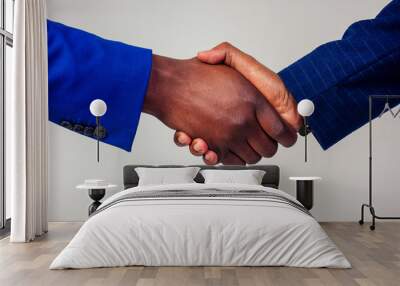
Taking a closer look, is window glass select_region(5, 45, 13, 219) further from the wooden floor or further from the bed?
the bed

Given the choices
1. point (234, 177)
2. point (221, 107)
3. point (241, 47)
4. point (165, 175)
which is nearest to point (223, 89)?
point (221, 107)

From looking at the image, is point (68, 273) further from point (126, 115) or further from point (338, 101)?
point (338, 101)

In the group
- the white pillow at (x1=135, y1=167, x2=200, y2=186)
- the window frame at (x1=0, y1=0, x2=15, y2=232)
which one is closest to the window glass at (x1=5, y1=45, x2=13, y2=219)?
the window frame at (x1=0, y1=0, x2=15, y2=232)

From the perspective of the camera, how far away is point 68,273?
4309 mm

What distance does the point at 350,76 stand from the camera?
7.30 m

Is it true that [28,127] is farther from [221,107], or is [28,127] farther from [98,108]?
[221,107]

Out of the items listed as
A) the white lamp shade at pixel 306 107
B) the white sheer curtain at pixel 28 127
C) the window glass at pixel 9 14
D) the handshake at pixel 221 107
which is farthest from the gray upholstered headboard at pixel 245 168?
the window glass at pixel 9 14

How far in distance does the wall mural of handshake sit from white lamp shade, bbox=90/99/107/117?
0.29 metres

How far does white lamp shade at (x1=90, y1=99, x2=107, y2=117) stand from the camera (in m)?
6.92

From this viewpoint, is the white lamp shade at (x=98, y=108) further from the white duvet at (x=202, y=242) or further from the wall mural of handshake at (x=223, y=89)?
the white duvet at (x=202, y=242)

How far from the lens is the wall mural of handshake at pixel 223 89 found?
7.25 metres

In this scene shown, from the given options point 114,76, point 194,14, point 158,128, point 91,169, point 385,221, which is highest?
point 194,14

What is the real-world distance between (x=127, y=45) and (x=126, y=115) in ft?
3.04

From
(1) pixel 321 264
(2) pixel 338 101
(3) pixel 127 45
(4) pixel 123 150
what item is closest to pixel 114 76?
(3) pixel 127 45
